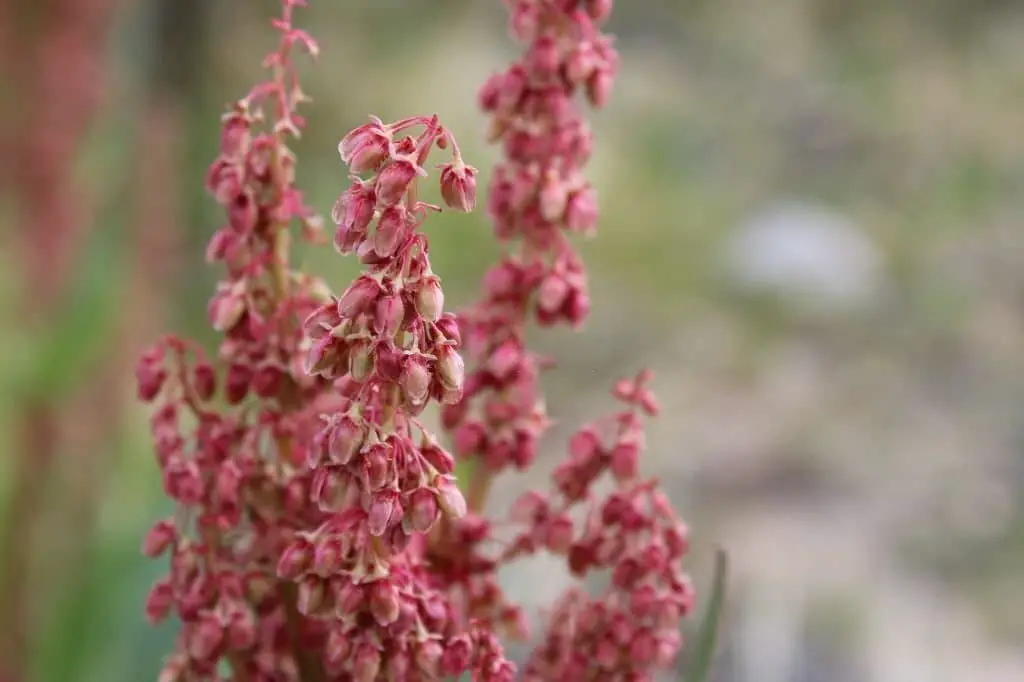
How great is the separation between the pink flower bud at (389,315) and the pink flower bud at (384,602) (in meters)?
0.06

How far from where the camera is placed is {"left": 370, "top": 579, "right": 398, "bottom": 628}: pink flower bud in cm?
27

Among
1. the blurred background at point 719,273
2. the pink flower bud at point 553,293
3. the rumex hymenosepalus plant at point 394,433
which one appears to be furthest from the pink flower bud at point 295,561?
the blurred background at point 719,273

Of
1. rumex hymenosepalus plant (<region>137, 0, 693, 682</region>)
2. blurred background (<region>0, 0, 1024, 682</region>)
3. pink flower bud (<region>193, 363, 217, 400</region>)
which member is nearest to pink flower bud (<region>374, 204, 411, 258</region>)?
rumex hymenosepalus plant (<region>137, 0, 693, 682</region>)

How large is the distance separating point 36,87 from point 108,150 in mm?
245

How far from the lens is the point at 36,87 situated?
47.4 inches

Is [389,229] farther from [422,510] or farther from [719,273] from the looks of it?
[719,273]

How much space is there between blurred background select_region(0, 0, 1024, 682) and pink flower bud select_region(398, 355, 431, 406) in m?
0.36

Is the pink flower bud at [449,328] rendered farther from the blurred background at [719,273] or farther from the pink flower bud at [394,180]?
the blurred background at [719,273]

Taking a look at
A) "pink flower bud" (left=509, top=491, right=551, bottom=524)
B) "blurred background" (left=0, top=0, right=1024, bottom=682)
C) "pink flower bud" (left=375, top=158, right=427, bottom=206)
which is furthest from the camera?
"blurred background" (left=0, top=0, right=1024, bottom=682)

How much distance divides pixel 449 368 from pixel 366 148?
0.05 m

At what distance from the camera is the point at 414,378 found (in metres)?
0.24

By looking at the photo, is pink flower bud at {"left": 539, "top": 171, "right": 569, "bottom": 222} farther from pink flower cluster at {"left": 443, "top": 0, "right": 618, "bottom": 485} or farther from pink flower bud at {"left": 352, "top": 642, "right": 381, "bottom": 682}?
pink flower bud at {"left": 352, "top": 642, "right": 381, "bottom": 682}

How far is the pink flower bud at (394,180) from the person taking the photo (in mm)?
242

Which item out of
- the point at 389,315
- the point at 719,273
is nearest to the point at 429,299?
the point at 389,315
